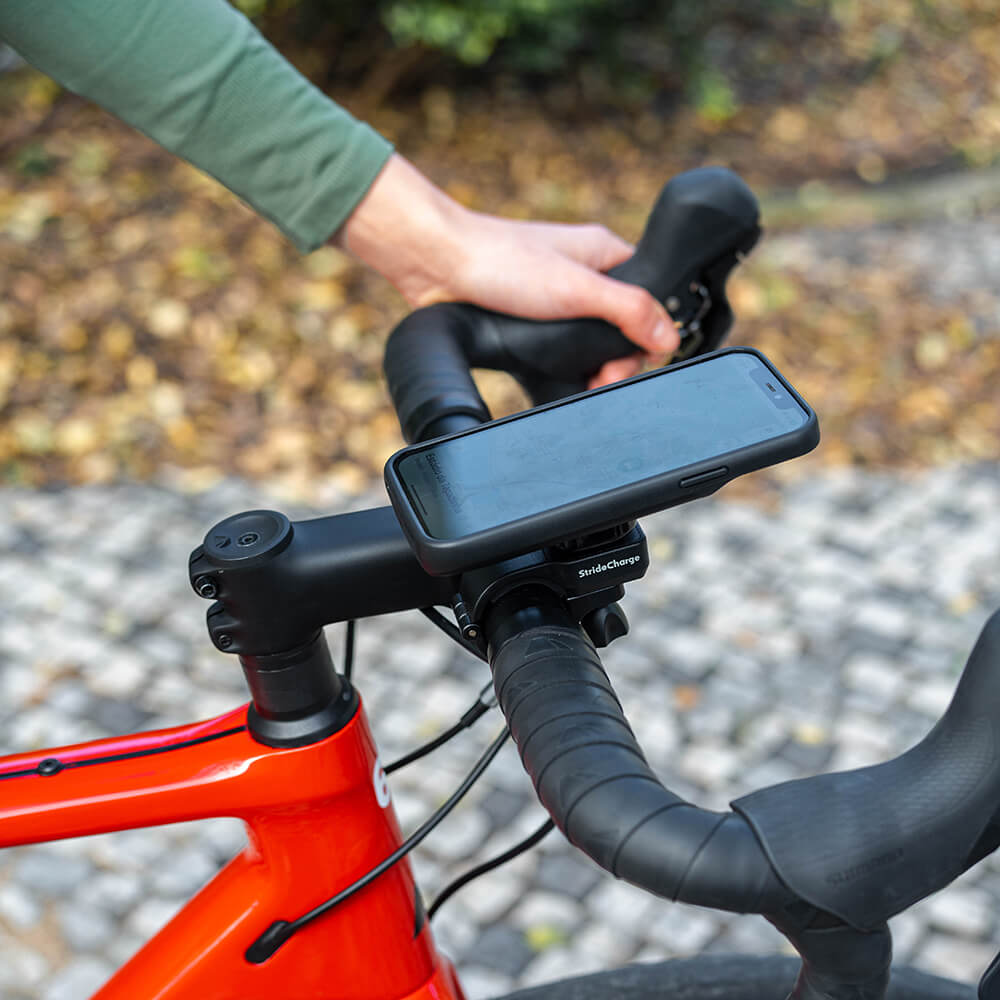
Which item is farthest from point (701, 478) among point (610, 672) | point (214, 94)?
point (610, 672)

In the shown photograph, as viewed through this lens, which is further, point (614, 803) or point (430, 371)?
point (430, 371)

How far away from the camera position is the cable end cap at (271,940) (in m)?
1.09

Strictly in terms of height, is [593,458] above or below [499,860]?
above

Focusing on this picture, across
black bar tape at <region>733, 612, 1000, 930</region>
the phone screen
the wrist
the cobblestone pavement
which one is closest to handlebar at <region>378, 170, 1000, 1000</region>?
black bar tape at <region>733, 612, 1000, 930</region>

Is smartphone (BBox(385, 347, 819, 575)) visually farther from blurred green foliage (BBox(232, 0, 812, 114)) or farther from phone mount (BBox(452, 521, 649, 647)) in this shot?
blurred green foliage (BBox(232, 0, 812, 114))

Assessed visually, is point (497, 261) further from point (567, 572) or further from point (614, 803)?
point (614, 803)

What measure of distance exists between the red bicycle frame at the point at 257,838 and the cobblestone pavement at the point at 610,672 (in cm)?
146

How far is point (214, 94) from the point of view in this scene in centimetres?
127

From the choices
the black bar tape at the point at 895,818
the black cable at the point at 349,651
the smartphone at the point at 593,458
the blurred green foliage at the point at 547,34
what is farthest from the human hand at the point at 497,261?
the blurred green foliage at the point at 547,34

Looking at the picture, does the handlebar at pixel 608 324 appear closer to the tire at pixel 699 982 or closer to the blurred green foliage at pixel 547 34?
the tire at pixel 699 982

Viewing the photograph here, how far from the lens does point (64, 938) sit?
2533 mm

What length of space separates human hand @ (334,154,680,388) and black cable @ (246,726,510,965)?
0.43 metres

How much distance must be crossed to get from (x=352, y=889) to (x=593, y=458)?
45 centimetres

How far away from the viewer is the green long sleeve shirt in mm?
1239
